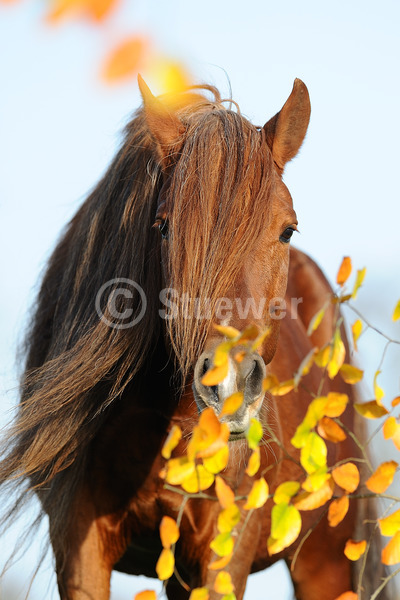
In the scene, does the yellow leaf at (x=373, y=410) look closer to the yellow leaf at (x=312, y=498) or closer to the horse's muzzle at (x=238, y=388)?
the yellow leaf at (x=312, y=498)

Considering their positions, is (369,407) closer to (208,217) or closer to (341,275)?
(341,275)

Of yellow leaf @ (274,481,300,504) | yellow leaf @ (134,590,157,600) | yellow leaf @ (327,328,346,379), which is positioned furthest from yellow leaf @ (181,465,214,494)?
yellow leaf @ (327,328,346,379)

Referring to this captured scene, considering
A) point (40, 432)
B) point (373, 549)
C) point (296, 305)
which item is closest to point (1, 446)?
point (40, 432)

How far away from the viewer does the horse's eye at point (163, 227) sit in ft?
8.20

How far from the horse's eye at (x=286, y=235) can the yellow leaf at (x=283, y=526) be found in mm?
1037

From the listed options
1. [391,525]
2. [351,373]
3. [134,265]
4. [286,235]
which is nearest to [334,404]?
[351,373]

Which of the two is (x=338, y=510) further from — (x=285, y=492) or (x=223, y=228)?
(x=223, y=228)

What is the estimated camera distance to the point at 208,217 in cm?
235

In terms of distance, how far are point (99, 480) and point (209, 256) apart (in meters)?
1.09

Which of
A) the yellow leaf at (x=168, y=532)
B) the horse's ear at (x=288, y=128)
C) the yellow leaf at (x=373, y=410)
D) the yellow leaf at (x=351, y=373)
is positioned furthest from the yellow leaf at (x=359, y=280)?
the horse's ear at (x=288, y=128)

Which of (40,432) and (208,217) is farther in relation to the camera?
(40,432)

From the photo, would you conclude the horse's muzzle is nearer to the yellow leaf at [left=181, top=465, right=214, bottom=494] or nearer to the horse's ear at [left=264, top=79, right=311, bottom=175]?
the yellow leaf at [left=181, top=465, right=214, bottom=494]

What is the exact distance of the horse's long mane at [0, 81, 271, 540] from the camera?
2342 mm

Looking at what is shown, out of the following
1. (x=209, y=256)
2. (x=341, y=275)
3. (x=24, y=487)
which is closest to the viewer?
(x=341, y=275)
